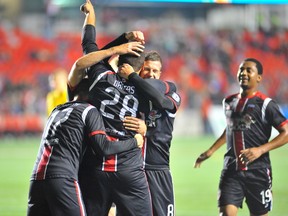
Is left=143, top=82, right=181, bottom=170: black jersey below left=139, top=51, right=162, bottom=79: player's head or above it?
below

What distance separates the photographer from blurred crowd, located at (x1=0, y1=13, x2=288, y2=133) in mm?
30266

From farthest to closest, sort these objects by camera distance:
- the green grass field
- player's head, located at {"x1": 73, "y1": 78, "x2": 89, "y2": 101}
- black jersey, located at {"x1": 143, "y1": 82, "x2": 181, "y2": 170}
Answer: the green grass field → black jersey, located at {"x1": 143, "y1": 82, "x2": 181, "y2": 170} → player's head, located at {"x1": 73, "y1": 78, "x2": 89, "y2": 101}

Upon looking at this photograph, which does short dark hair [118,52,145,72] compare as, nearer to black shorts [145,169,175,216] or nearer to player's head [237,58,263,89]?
black shorts [145,169,175,216]

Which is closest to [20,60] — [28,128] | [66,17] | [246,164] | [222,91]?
[66,17]

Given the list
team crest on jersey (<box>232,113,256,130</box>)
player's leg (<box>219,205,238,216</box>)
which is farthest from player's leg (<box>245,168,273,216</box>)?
team crest on jersey (<box>232,113,256,130</box>)

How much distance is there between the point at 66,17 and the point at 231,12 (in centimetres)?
913

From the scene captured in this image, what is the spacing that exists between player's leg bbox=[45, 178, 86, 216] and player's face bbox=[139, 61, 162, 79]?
1.69 m

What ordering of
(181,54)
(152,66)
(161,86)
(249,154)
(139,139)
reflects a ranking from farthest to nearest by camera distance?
1. (181,54)
2. (249,154)
3. (152,66)
4. (161,86)
5. (139,139)

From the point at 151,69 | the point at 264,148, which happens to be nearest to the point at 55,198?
the point at 151,69

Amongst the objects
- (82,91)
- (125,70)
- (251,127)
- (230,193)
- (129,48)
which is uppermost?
(129,48)

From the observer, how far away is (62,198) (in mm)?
5199

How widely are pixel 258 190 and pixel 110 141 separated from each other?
2.42 metres

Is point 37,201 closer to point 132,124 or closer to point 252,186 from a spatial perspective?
point 132,124

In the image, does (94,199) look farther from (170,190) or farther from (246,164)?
(246,164)
